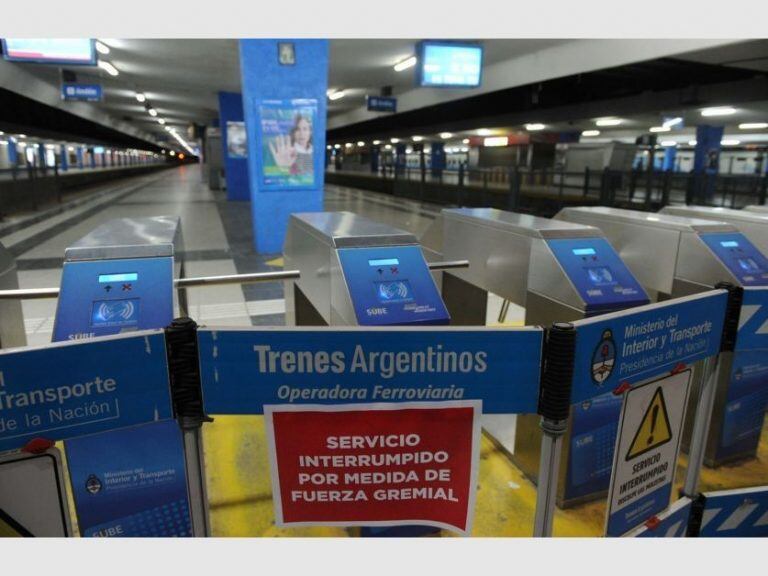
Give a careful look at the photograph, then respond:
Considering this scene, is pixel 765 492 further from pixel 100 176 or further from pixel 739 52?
pixel 100 176

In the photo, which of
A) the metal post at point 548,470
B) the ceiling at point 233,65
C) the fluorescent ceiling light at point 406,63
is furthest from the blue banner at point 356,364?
the fluorescent ceiling light at point 406,63

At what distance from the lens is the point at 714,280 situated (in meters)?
2.46

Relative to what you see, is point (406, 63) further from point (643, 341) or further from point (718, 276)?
point (643, 341)

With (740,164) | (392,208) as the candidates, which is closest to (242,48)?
(392,208)

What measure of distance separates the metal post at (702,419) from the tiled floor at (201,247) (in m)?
3.22

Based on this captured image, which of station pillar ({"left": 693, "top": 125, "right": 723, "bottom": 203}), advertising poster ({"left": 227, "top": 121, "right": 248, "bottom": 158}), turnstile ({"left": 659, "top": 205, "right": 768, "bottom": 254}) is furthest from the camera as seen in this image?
station pillar ({"left": 693, "top": 125, "right": 723, "bottom": 203})

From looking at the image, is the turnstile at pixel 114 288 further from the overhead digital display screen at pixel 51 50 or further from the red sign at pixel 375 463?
the overhead digital display screen at pixel 51 50

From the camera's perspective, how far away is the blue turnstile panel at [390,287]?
1.99 metres

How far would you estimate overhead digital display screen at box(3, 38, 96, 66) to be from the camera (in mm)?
7145

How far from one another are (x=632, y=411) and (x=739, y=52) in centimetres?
795

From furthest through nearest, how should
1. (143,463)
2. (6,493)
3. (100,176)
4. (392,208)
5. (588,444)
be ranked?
1. (100,176)
2. (392,208)
3. (588,444)
4. (143,463)
5. (6,493)

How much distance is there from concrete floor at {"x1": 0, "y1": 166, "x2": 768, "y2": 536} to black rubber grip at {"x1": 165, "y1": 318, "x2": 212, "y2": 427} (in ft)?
3.51

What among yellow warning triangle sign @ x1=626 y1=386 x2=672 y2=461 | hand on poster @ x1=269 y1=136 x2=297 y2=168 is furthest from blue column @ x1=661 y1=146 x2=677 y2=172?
yellow warning triangle sign @ x1=626 y1=386 x2=672 y2=461

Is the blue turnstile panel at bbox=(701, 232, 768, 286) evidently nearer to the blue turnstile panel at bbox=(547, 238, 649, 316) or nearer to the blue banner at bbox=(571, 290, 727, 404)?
the blue turnstile panel at bbox=(547, 238, 649, 316)
